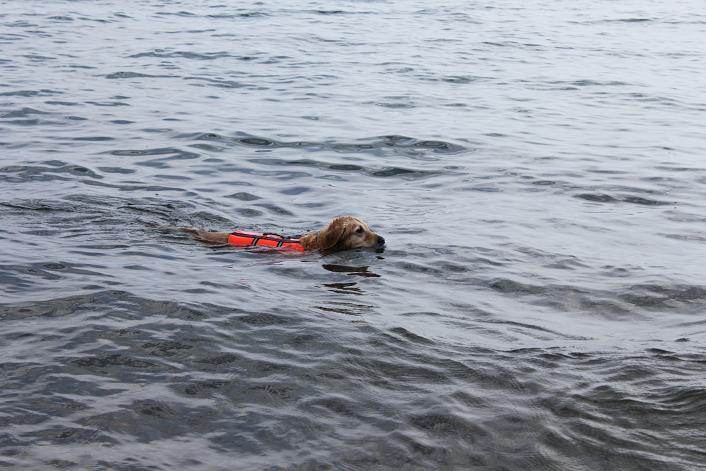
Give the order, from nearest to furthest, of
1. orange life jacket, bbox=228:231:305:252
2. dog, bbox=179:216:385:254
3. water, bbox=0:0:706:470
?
water, bbox=0:0:706:470 → orange life jacket, bbox=228:231:305:252 → dog, bbox=179:216:385:254

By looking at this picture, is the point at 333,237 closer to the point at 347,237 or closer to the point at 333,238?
the point at 333,238

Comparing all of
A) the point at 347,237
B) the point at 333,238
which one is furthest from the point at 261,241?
the point at 347,237

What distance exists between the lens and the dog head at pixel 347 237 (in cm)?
884

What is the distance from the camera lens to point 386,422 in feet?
17.2

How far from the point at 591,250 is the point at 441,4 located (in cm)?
2413

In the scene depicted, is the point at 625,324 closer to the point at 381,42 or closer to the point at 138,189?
the point at 138,189

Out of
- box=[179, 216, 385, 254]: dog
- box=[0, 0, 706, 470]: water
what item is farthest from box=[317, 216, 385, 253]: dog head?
box=[0, 0, 706, 470]: water

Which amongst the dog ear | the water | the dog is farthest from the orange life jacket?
the dog ear

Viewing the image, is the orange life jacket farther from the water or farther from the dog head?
the dog head

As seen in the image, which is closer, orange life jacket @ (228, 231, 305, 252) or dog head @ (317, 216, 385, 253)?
orange life jacket @ (228, 231, 305, 252)

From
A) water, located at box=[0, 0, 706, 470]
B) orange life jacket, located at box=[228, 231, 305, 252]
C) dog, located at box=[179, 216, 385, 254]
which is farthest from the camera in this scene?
dog, located at box=[179, 216, 385, 254]

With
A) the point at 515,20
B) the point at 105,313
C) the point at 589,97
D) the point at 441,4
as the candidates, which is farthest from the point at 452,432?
the point at 441,4

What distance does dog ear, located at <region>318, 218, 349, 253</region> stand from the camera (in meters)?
8.91

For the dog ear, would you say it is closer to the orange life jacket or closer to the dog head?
the dog head
